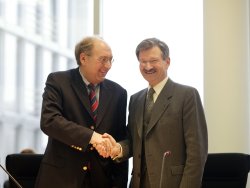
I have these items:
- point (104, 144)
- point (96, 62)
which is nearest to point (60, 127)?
point (104, 144)

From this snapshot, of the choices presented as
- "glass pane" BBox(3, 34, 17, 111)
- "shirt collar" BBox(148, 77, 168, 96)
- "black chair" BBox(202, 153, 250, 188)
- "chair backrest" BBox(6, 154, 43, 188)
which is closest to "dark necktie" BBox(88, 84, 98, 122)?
"shirt collar" BBox(148, 77, 168, 96)

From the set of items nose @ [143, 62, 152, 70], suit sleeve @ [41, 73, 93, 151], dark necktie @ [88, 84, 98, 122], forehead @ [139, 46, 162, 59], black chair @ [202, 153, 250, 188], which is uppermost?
forehead @ [139, 46, 162, 59]

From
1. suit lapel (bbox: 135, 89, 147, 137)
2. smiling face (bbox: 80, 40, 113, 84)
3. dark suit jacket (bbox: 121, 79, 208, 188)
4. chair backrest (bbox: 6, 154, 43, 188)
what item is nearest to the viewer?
dark suit jacket (bbox: 121, 79, 208, 188)

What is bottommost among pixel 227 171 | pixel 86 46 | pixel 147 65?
pixel 227 171

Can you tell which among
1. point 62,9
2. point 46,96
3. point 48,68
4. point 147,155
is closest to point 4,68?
point 48,68

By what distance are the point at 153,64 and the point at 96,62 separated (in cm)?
35

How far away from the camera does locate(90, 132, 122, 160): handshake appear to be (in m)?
2.46

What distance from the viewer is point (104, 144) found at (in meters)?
2.45

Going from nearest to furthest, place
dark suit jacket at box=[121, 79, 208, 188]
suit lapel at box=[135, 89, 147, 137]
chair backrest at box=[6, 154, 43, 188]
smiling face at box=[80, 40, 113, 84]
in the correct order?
1. dark suit jacket at box=[121, 79, 208, 188]
2. suit lapel at box=[135, 89, 147, 137]
3. smiling face at box=[80, 40, 113, 84]
4. chair backrest at box=[6, 154, 43, 188]

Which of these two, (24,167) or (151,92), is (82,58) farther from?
(24,167)

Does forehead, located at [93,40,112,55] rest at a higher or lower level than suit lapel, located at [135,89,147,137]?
higher

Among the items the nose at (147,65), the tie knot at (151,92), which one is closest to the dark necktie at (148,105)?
the tie knot at (151,92)

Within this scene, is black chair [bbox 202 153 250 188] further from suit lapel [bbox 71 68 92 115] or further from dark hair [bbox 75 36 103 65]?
dark hair [bbox 75 36 103 65]

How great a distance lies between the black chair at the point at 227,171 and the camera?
2988mm
